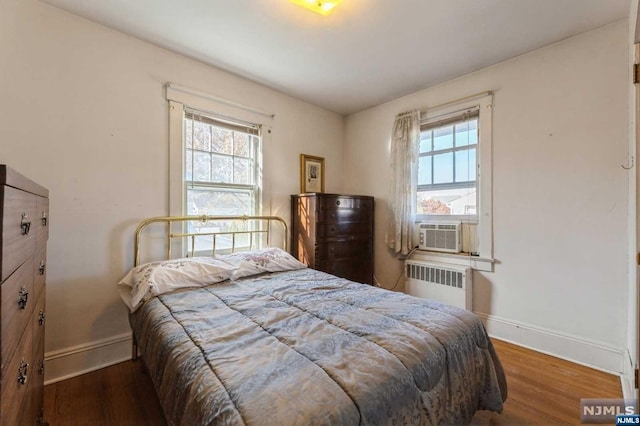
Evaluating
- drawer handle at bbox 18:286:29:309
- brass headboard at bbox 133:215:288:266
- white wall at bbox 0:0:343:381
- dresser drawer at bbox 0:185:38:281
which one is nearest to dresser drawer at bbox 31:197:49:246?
dresser drawer at bbox 0:185:38:281

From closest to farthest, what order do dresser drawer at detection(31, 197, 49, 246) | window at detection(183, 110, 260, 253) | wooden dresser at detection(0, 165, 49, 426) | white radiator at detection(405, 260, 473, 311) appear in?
wooden dresser at detection(0, 165, 49, 426) < dresser drawer at detection(31, 197, 49, 246) < window at detection(183, 110, 260, 253) < white radiator at detection(405, 260, 473, 311)

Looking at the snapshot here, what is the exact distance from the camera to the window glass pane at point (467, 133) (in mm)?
2848

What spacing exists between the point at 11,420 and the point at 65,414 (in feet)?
4.26

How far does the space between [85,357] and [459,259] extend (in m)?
3.42

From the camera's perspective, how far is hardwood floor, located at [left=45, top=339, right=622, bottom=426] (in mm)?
1593

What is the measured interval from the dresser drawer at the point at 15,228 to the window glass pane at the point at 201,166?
5.54 feet

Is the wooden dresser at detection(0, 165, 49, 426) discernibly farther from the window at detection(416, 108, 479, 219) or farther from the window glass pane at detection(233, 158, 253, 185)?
the window at detection(416, 108, 479, 219)

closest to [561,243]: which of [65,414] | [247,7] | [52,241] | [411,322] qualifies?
[411,322]

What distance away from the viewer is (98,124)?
2127mm

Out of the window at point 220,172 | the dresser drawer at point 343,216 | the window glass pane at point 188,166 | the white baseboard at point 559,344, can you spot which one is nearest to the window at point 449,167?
the dresser drawer at point 343,216

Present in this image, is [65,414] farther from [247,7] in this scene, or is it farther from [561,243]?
[561,243]

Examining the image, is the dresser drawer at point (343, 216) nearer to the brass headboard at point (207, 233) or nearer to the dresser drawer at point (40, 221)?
the brass headboard at point (207, 233)

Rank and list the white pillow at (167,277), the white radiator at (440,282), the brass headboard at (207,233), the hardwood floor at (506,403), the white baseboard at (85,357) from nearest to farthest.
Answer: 1. the hardwood floor at (506,403)
2. the white pillow at (167,277)
3. the white baseboard at (85,357)
4. the brass headboard at (207,233)
5. the white radiator at (440,282)

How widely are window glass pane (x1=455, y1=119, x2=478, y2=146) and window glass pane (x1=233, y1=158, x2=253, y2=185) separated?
7.56 feet
